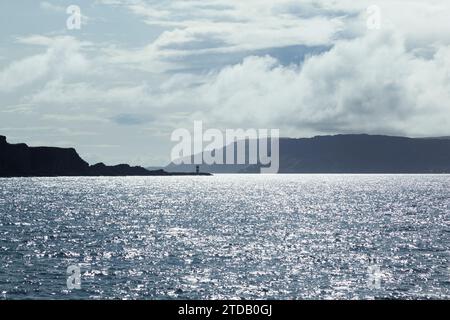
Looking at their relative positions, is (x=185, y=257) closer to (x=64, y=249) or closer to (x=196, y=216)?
(x=64, y=249)

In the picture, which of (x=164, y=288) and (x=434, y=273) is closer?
(x=164, y=288)

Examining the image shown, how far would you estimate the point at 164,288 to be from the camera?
51.7 m

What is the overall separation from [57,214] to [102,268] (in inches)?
3180

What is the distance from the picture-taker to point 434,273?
198 feet

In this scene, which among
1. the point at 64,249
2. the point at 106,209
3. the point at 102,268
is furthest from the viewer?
the point at 106,209
